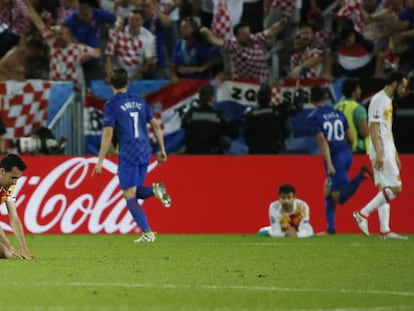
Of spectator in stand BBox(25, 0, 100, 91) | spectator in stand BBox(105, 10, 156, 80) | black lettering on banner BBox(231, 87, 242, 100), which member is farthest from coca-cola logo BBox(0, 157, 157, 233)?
black lettering on banner BBox(231, 87, 242, 100)

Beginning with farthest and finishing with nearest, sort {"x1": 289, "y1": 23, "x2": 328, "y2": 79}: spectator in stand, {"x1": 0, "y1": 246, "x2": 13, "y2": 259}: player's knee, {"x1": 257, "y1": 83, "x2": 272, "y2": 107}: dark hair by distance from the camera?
{"x1": 289, "y1": 23, "x2": 328, "y2": 79}: spectator in stand < {"x1": 257, "y1": 83, "x2": 272, "y2": 107}: dark hair < {"x1": 0, "y1": 246, "x2": 13, "y2": 259}: player's knee

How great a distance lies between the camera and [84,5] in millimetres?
20609

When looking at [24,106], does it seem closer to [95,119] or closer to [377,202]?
[95,119]

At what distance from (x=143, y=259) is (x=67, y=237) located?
5063mm

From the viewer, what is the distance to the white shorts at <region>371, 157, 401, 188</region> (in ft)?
55.0

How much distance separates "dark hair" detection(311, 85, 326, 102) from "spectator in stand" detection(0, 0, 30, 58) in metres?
5.77

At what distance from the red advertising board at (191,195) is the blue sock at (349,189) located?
962 mm

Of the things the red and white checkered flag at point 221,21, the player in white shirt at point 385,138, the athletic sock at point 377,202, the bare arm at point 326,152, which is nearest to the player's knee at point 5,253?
the player in white shirt at point 385,138

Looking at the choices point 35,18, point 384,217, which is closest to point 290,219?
point 384,217

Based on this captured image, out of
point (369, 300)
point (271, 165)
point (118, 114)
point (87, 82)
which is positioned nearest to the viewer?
point (369, 300)

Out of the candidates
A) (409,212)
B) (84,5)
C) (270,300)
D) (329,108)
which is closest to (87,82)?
(84,5)

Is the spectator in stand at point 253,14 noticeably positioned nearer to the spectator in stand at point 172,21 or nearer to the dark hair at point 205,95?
the spectator in stand at point 172,21

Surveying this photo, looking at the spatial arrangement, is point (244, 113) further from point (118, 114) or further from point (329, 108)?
point (118, 114)

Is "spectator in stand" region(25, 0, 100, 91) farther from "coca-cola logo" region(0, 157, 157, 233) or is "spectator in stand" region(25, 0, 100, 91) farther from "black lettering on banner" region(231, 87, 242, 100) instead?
"black lettering on banner" region(231, 87, 242, 100)
